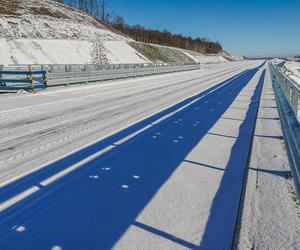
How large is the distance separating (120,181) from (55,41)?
57402mm

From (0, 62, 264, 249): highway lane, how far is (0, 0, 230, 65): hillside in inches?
1620

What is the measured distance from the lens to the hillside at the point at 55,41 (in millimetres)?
49656

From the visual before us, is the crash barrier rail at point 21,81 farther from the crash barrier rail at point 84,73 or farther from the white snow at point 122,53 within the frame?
the white snow at point 122,53

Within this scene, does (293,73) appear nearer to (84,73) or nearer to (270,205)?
(84,73)

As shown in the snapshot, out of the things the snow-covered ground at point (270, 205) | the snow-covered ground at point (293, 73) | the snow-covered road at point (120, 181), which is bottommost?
the snow-covered ground at point (293, 73)

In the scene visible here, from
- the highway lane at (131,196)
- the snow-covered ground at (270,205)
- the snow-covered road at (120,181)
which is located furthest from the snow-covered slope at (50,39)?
the snow-covered ground at (270,205)

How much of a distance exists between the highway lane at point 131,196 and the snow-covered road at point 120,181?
0.04 feet

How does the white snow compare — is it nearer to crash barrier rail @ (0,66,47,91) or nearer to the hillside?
the hillside

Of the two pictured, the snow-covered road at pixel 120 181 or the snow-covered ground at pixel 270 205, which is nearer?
the snow-covered ground at pixel 270 205

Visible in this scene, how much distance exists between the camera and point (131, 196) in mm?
4391

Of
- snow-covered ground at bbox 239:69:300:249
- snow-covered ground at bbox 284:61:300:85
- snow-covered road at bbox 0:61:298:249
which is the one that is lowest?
snow-covered ground at bbox 284:61:300:85

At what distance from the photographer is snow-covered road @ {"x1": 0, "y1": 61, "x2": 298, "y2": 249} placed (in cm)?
346

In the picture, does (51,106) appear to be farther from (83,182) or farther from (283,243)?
(283,243)

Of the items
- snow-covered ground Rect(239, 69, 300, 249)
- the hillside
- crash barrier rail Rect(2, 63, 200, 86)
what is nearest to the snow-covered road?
snow-covered ground Rect(239, 69, 300, 249)
